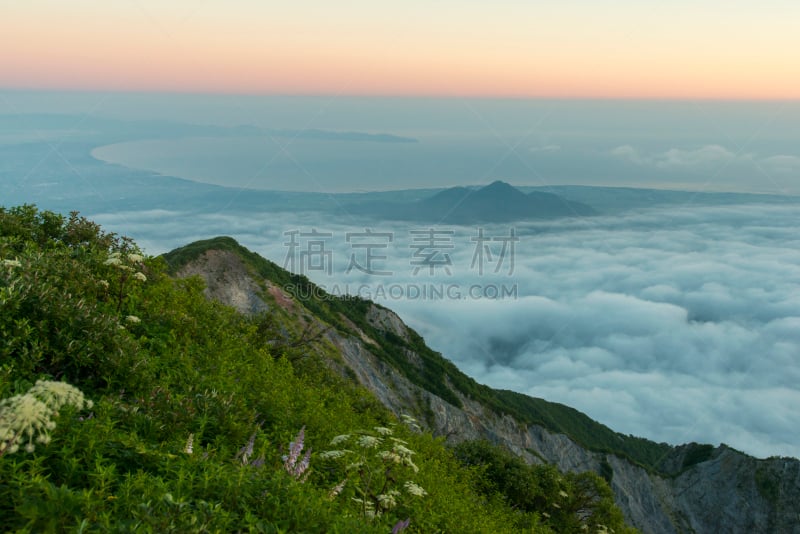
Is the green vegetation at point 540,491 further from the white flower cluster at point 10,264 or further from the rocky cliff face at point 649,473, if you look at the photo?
the rocky cliff face at point 649,473

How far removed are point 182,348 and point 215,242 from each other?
52.8 m

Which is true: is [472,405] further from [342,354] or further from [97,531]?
[97,531]

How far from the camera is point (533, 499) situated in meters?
20.0

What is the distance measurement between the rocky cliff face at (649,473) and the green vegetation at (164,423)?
44.7m

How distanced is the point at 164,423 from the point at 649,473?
9958 centimetres

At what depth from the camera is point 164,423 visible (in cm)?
769

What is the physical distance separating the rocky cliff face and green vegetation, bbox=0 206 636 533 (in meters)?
44.7

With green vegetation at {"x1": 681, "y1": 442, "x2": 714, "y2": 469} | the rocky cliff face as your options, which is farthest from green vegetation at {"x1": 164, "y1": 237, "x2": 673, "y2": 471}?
green vegetation at {"x1": 681, "y1": 442, "x2": 714, "y2": 469}

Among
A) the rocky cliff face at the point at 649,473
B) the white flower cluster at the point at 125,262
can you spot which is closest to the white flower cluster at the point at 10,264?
the white flower cluster at the point at 125,262

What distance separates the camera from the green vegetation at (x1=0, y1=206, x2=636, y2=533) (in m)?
5.00

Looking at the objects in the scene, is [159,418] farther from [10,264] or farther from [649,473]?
[649,473]

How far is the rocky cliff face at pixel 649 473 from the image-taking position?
62438 millimetres

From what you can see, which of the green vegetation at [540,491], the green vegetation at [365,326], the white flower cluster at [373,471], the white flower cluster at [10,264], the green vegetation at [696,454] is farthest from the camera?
the green vegetation at [696,454]

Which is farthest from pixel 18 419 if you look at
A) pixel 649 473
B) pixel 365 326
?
pixel 649 473
